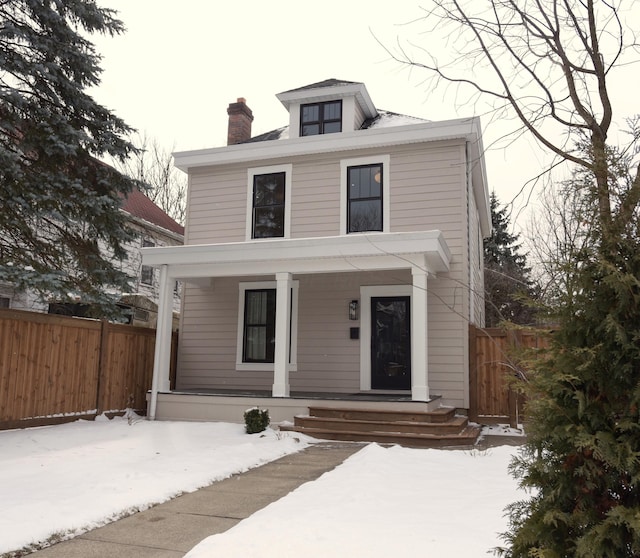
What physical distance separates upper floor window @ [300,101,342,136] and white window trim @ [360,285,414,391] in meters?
3.92

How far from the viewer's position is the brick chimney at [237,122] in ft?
46.8

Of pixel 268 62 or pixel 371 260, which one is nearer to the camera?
pixel 268 62

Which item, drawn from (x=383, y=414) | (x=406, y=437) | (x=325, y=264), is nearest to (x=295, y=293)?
(x=325, y=264)

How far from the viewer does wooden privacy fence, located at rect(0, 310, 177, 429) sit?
8000mm

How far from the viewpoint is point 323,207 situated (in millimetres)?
11586

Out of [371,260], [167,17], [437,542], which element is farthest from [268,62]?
[437,542]

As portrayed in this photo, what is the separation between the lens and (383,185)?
36.8 feet

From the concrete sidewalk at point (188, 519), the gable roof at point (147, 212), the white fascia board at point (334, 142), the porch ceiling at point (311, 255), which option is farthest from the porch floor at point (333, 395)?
the gable roof at point (147, 212)

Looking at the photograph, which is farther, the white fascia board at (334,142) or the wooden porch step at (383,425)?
the white fascia board at (334,142)

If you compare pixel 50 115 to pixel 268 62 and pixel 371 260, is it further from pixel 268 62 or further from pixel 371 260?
pixel 371 260

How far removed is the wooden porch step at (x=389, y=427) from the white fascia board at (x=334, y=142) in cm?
508

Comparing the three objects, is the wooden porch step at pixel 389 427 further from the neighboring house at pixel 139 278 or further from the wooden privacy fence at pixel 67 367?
the neighboring house at pixel 139 278

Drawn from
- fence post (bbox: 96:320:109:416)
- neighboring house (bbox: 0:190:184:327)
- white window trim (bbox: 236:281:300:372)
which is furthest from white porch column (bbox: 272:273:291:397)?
neighboring house (bbox: 0:190:184:327)

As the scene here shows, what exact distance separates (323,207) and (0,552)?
908 centimetres
